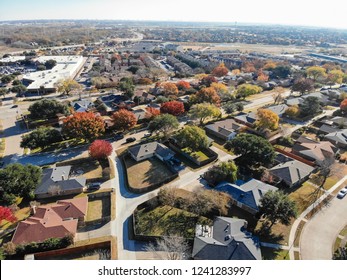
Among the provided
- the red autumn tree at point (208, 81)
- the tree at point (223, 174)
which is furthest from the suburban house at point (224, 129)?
the red autumn tree at point (208, 81)

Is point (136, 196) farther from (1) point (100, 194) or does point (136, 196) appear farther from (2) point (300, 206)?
(2) point (300, 206)

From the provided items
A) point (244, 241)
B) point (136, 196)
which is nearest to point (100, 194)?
point (136, 196)

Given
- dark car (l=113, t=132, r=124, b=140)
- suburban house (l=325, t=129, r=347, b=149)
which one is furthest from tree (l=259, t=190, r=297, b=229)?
dark car (l=113, t=132, r=124, b=140)

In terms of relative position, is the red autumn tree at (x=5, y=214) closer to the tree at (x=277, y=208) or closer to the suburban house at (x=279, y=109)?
the tree at (x=277, y=208)

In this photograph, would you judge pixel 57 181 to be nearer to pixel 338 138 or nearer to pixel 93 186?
pixel 93 186

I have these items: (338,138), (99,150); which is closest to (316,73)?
(338,138)

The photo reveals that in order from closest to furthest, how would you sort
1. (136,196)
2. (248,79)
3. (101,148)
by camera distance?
1. (136,196)
2. (101,148)
3. (248,79)
